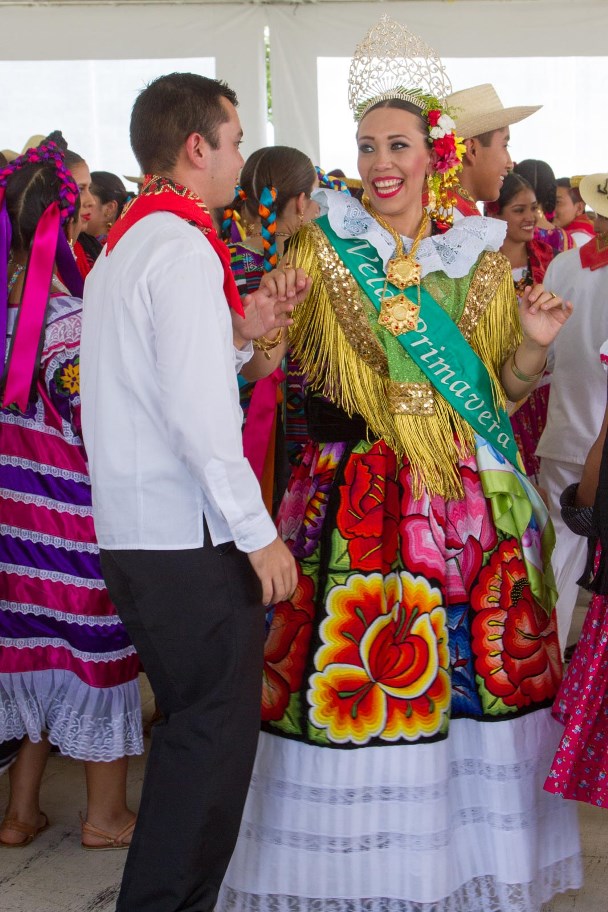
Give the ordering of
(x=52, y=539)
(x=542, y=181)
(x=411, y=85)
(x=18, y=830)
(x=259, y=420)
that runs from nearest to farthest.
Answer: (x=411, y=85), (x=52, y=539), (x=18, y=830), (x=259, y=420), (x=542, y=181)

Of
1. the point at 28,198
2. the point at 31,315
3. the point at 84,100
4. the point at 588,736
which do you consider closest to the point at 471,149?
the point at 28,198

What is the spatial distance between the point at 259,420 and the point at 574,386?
46.0 inches

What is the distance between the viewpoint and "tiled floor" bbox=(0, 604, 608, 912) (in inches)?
96.0

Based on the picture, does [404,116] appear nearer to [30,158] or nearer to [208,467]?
[30,158]

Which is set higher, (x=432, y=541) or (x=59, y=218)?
(x=59, y=218)

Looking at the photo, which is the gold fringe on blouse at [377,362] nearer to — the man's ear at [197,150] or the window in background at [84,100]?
→ the man's ear at [197,150]

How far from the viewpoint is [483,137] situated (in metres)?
3.77

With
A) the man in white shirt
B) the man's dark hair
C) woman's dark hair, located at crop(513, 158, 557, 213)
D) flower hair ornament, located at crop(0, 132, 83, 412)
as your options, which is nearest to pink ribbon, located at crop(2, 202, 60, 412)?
flower hair ornament, located at crop(0, 132, 83, 412)

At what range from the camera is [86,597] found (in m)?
2.58

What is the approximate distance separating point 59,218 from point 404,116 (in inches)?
35.0

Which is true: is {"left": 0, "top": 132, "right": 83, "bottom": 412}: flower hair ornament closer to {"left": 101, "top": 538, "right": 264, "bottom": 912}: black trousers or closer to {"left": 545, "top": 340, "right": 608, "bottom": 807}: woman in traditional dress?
{"left": 101, "top": 538, "right": 264, "bottom": 912}: black trousers

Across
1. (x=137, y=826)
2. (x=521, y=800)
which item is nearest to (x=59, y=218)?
(x=137, y=826)

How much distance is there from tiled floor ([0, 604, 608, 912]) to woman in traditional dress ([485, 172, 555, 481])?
1.68 metres

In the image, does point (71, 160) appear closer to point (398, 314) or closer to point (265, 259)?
point (265, 259)
